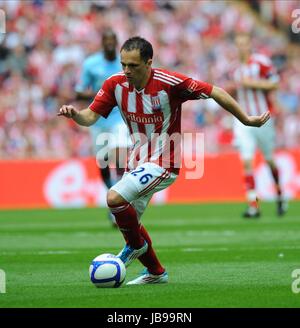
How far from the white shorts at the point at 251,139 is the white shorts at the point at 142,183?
7.40 meters

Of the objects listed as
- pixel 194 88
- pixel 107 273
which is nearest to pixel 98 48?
pixel 194 88

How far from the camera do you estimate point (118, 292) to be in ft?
24.2

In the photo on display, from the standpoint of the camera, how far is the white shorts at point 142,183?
770cm

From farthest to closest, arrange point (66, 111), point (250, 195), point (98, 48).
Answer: point (98, 48) < point (250, 195) < point (66, 111)

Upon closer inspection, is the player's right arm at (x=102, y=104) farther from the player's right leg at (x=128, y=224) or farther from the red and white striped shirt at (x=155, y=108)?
the player's right leg at (x=128, y=224)

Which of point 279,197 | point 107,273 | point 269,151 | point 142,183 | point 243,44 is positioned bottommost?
point 107,273

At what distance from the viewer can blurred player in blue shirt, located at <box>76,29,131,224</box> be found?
1360cm

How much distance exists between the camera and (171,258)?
32.3 ft

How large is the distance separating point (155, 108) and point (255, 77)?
25.2ft

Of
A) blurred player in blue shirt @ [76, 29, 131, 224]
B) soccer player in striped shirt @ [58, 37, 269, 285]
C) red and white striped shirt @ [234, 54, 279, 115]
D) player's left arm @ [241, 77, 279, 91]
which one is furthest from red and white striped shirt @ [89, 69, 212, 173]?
red and white striped shirt @ [234, 54, 279, 115]

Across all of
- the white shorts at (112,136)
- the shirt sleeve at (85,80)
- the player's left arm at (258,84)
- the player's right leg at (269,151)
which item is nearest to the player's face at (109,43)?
the shirt sleeve at (85,80)

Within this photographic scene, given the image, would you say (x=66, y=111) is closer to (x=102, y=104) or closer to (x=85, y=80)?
(x=102, y=104)
